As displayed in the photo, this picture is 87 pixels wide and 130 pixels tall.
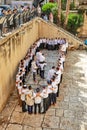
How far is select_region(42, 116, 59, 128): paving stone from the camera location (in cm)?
961

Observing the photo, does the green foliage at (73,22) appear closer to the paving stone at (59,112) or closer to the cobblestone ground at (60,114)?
the cobblestone ground at (60,114)

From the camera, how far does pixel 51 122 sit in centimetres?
985

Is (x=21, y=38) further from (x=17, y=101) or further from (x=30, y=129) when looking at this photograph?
(x=30, y=129)

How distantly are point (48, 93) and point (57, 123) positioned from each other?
1.34 metres

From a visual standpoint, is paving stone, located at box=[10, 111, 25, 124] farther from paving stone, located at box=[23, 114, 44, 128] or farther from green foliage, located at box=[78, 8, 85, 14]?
green foliage, located at box=[78, 8, 85, 14]

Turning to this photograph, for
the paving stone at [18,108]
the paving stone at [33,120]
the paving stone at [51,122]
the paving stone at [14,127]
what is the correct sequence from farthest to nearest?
the paving stone at [18,108] → the paving stone at [33,120] → the paving stone at [51,122] → the paving stone at [14,127]

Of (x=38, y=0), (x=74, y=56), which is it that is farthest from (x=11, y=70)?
(x=38, y=0)

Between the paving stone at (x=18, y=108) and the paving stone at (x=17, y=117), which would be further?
the paving stone at (x=18, y=108)

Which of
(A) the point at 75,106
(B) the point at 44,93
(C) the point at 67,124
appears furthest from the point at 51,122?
(A) the point at 75,106

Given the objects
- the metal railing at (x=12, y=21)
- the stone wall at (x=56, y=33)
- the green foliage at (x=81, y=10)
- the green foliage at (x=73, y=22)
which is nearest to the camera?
the metal railing at (x=12, y=21)

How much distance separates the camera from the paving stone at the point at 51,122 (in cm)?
961

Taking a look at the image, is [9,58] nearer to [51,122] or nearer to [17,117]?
[17,117]

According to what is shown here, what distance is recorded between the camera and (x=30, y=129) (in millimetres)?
9406

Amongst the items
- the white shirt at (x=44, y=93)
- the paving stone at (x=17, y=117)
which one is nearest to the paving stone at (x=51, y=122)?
the white shirt at (x=44, y=93)
